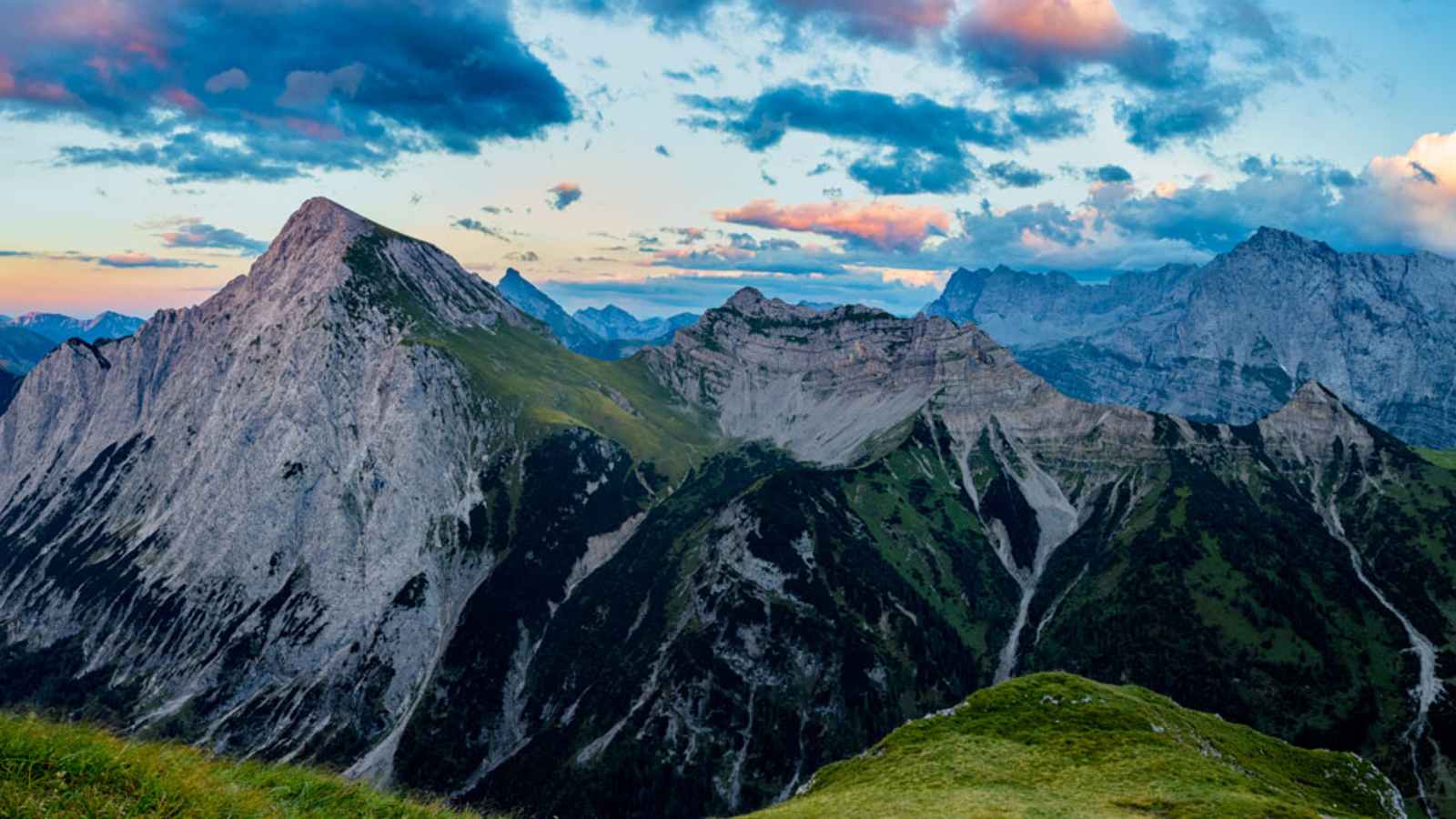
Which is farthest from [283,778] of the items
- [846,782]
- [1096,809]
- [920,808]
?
[846,782]

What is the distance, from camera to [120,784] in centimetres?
1465

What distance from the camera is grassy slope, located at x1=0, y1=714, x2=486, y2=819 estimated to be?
13.7 m

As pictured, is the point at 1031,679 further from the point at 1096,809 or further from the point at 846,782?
the point at 1096,809

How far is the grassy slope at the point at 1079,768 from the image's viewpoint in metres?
45.8

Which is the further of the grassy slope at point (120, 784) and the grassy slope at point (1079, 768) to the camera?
the grassy slope at point (1079, 768)

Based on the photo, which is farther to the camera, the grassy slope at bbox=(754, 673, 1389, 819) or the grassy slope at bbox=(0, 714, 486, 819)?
the grassy slope at bbox=(754, 673, 1389, 819)

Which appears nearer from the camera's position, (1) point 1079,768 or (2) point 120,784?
(2) point 120,784

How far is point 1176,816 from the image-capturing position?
4325cm

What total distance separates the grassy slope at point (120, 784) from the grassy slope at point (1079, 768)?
33.9 meters

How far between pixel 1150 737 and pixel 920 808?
3236 centimetres

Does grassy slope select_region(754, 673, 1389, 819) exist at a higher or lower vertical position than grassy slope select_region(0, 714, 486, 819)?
lower

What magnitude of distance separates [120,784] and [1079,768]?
58658mm

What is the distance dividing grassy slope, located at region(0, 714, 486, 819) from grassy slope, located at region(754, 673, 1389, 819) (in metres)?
33.9

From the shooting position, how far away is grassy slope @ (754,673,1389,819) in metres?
45.8
